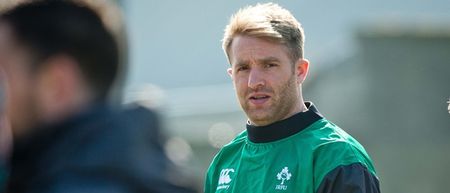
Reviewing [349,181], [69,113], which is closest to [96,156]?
[69,113]

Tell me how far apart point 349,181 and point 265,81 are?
53 cm

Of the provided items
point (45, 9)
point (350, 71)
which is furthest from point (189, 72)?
point (45, 9)

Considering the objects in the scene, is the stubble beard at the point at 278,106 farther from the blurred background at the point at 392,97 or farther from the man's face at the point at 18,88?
the blurred background at the point at 392,97

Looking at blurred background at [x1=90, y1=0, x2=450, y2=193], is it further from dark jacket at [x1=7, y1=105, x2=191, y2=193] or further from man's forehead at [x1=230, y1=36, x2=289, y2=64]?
dark jacket at [x1=7, y1=105, x2=191, y2=193]

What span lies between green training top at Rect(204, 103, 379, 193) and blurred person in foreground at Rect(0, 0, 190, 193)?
5.63 feet

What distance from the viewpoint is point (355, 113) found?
8562mm

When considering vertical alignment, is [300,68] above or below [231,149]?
above

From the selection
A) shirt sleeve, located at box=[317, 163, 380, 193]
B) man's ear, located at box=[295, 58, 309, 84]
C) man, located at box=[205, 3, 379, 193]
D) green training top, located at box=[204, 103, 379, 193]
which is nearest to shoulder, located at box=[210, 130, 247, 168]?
green training top, located at box=[204, 103, 379, 193]

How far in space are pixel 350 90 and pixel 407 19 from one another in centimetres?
80

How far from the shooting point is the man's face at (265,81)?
4.02 meters

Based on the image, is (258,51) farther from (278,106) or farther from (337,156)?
(337,156)

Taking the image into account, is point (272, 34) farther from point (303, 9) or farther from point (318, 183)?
point (303, 9)

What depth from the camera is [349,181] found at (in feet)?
12.3

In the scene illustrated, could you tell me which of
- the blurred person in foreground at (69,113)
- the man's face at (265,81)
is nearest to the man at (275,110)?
the man's face at (265,81)
